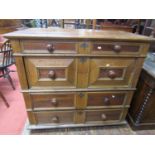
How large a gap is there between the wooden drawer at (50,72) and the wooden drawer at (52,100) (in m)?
0.10

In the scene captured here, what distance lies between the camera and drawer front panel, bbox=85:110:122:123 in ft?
4.11

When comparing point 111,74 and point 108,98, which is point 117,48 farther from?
point 108,98

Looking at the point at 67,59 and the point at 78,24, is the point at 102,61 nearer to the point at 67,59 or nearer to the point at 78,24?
the point at 67,59

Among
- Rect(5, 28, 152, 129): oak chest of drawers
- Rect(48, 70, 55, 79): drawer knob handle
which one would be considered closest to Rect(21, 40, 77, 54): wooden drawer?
Rect(5, 28, 152, 129): oak chest of drawers

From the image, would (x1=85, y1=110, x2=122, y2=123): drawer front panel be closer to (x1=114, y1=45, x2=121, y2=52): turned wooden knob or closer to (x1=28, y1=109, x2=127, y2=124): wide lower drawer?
(x1=28, y1=109, x2=127, y2=124): wide lower drawer

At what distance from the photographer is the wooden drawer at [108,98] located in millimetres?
1148

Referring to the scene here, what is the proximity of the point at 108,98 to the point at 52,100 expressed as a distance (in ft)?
1.74

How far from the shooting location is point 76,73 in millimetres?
1014

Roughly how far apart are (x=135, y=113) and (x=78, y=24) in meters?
1.55

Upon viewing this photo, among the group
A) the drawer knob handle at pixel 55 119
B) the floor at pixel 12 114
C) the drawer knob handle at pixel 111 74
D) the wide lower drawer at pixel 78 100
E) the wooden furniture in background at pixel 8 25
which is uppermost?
the wooden furniture in background at pixel 8 25

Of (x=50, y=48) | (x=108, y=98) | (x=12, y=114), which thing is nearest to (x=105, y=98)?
(x=108, y=98)

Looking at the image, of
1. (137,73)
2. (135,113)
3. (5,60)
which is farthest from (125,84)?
(5,60)

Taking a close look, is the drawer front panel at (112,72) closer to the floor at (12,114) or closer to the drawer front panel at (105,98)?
the drawer front panel at (105,98)

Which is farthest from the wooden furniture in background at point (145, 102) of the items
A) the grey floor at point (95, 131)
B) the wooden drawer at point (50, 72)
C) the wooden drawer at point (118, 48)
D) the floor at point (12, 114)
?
the floor at point (12, 114)
